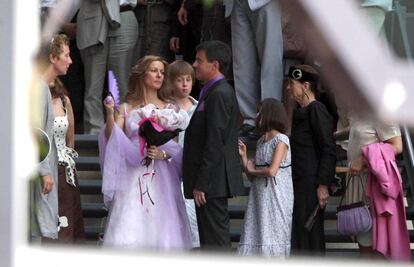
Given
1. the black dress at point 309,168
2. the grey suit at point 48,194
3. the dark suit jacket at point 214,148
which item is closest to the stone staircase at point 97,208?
the black dress at point 309,168

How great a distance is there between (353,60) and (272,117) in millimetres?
5752

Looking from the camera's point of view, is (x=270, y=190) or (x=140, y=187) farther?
(x=270, y=190)

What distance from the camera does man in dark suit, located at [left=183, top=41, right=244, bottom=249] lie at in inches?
247

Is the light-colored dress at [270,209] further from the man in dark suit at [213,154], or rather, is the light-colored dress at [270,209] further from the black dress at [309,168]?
the man in dark suit at [213,154]

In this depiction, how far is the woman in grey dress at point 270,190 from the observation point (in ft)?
22.4

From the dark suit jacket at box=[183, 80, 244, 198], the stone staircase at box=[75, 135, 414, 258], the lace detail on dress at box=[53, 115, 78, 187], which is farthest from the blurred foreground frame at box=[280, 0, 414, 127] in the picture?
the stone staircase at box=[75, 135, 414, 258]

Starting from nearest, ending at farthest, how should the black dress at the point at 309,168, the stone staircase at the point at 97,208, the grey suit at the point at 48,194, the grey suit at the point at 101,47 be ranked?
1. the grey suit at the point at 48,194
2. the black dress at the point at 309,168
3. the stone staircase at the point at 97,208
4. the grey suit at the point at 101,47

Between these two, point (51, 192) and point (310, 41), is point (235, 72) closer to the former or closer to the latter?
point (51, 192)

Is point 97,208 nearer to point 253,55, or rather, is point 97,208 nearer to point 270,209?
point 253,55

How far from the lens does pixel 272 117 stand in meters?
6.96


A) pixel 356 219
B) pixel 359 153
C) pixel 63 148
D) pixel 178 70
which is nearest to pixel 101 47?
pixel 178 70

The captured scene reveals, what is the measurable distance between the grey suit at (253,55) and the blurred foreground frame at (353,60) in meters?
6.18

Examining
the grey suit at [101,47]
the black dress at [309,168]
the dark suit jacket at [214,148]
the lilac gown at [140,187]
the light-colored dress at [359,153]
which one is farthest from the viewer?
the grey suit at [101,47]

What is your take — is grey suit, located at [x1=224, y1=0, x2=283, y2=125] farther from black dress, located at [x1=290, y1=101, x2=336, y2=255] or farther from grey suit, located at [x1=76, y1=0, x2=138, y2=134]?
grey suit, located at [x1=76, y1=0, x2=138, y2=134]
